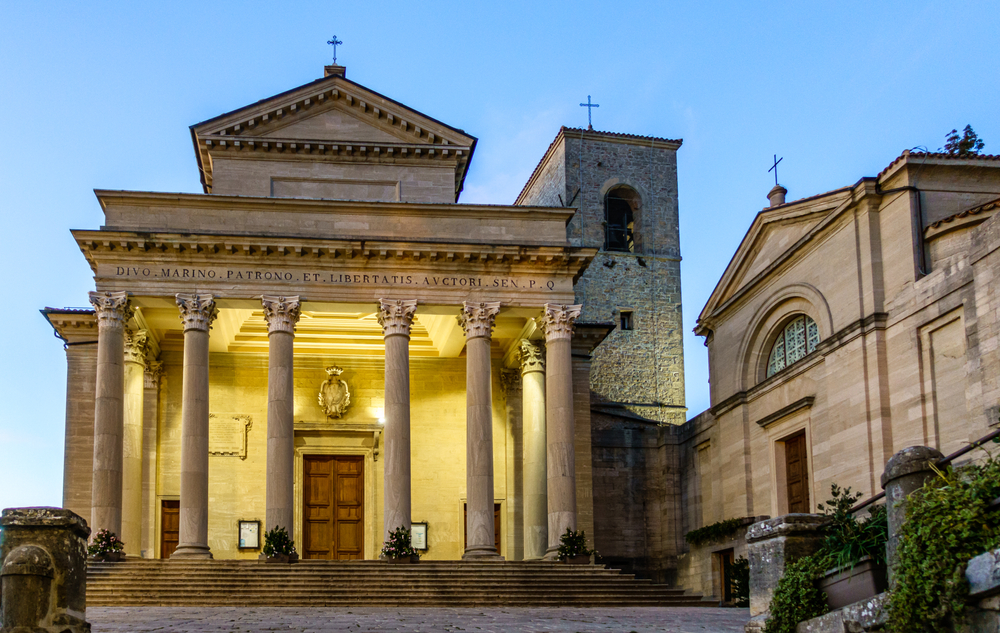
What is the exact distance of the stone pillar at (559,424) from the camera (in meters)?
26.6

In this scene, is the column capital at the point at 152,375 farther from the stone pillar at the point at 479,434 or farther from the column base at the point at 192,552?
the stone pillar at the point at 479,434

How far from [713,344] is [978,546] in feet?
75.4

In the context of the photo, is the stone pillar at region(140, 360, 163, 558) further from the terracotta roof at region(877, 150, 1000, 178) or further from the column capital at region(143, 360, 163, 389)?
the terracotta roof at region(877, 150, 1000, 178)

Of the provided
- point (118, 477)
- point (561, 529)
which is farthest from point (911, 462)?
point (118, 477)

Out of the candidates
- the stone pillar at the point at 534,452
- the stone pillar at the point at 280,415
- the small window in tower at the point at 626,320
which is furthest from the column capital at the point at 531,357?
the small window in tower at the point at 626,320

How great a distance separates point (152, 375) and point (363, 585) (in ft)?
34.2

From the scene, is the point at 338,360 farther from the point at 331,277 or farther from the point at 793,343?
the point at 793,343

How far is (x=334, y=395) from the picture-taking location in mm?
31547

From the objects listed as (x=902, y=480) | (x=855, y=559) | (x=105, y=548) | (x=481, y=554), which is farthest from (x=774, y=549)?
(x=105, y=548)

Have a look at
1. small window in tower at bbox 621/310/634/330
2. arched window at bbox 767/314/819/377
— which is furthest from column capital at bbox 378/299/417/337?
small window in tower at bbox 621/310/634/330

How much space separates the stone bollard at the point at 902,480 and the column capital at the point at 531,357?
63.7 feet

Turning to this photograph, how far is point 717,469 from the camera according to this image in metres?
31.0

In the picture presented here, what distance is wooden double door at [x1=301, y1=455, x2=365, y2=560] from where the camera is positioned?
101ft

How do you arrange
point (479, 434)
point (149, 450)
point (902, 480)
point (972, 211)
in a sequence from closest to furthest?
point (902, 480), point (972, 211), point (479, 434), point (149, 450)
